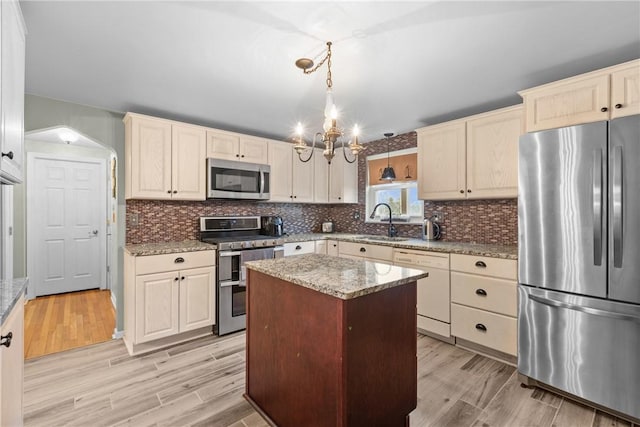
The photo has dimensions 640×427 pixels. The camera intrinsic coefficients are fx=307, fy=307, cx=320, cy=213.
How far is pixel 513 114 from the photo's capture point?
2.69 m

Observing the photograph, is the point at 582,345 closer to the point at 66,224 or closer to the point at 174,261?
the point at 174,261

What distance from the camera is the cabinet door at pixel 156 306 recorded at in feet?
8.87

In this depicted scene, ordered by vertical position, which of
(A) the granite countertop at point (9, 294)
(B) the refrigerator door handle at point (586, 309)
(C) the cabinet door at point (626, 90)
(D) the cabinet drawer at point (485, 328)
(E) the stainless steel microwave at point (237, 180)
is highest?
(C) the cabinet door at point (626, 90)

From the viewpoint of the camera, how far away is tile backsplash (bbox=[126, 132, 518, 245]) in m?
3.11

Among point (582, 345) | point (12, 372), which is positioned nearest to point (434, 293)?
point (582, 345)

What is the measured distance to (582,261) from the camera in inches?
76.3

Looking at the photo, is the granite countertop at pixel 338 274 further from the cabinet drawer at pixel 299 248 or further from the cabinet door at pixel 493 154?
the cabinet door at pixel 493 154

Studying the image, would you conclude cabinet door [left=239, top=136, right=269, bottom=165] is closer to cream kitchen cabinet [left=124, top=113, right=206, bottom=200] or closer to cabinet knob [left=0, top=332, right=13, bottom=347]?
cream kitchen cabinet [left=124, top=113, right=206, bottom=200]

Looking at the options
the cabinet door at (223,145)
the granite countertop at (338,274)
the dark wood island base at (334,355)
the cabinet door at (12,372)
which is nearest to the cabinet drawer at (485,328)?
the dark wood island base at (334,355)

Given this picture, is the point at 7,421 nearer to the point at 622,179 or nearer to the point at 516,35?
the point at 516,35

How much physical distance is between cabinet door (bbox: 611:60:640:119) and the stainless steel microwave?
3.13 meters

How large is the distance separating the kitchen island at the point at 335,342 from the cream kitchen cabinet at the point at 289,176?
2203 mm

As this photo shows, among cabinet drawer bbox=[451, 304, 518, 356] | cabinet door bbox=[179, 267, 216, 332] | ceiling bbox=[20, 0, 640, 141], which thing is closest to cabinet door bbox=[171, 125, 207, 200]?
ceiling bbox=[20, 0, 640, 141]

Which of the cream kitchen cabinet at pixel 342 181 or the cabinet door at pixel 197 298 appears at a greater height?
the cream kitchen cabinet at pixel 342 181
